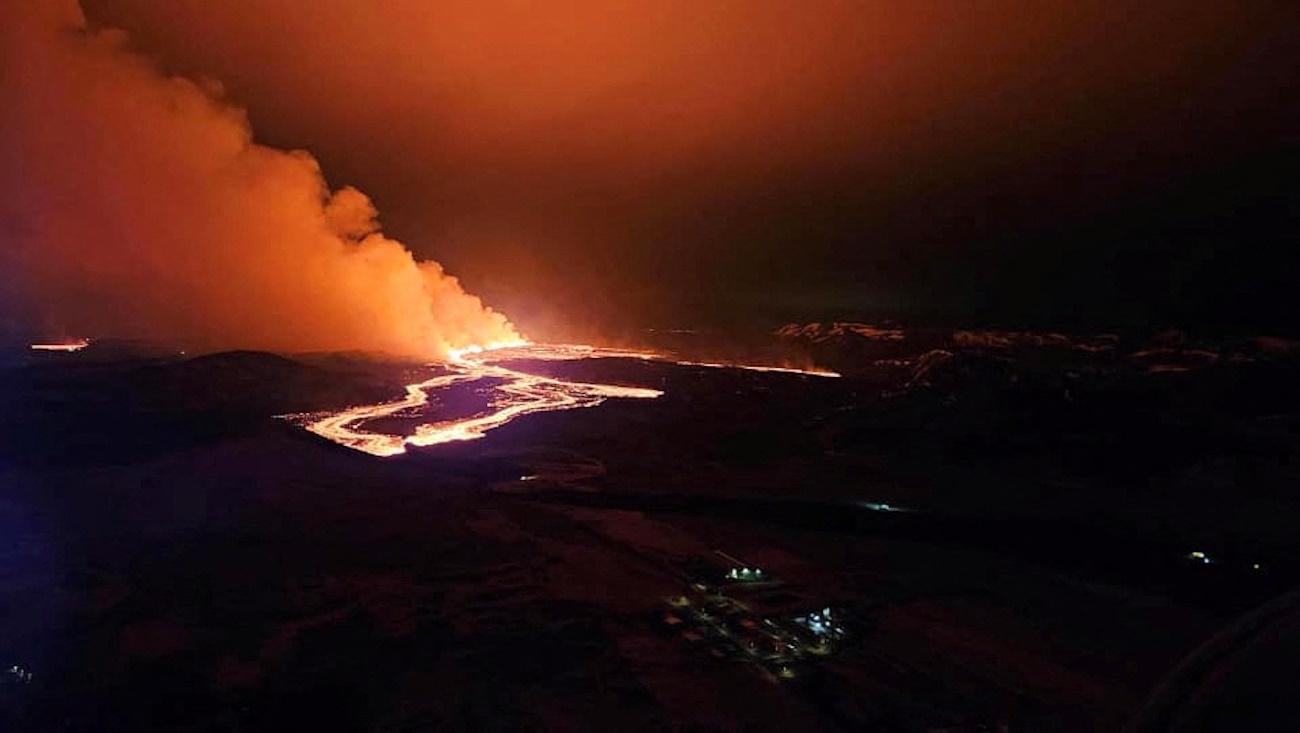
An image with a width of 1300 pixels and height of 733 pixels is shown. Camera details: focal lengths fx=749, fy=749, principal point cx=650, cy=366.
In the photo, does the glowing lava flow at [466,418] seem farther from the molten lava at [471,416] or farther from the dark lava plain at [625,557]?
the dark lava plain at [625,557]

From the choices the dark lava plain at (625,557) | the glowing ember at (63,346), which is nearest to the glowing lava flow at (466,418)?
the dark lava plain at (625,557)

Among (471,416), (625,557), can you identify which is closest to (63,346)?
(471,416)

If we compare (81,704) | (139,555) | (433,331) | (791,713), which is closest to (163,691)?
(81,704)

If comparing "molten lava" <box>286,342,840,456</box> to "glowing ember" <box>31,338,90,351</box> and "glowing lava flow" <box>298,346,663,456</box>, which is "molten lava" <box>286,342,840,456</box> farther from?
"glowing ember" <box>31,338,90,351</box>

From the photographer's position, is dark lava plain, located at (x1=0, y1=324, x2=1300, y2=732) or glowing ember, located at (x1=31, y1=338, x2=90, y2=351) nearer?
dark lava plain, located at (x1=0, y1=324, x2=1300, y2=732)

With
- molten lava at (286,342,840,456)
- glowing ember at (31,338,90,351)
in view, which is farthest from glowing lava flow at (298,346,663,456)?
glowing ember at (31,338,90,351)

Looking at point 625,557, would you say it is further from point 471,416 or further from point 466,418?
point 471,416
